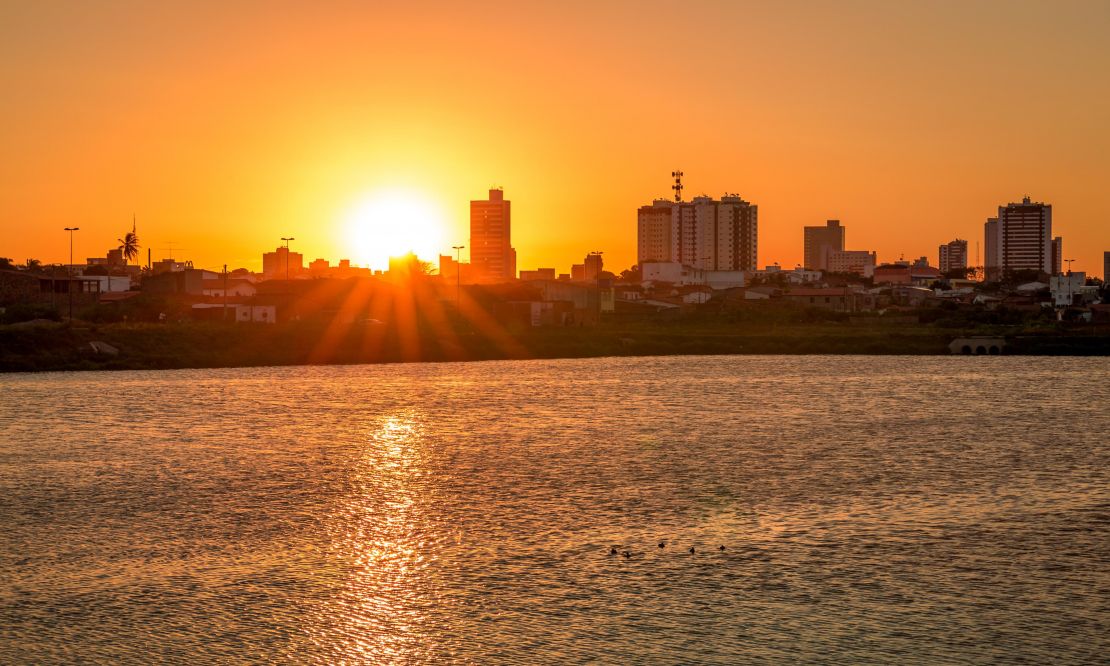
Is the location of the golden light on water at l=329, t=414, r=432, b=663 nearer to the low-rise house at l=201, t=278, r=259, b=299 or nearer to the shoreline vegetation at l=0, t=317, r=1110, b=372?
the shoreline vegetation at l=0, t=317, r=1110, b=372

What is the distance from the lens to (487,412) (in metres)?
47.4

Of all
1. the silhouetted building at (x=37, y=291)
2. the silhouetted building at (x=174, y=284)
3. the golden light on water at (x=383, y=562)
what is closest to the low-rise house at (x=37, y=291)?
the silhouetted building at (x=37, y=291)

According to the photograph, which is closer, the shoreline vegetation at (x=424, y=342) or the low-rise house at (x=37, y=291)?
the shoreline vegetation at (x=424, y=342)

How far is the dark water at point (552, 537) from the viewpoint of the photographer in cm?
1573

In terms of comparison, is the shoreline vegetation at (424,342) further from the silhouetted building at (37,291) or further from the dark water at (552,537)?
the dark water at (552,537)

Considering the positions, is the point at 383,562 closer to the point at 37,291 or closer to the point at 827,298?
the point at 37,291

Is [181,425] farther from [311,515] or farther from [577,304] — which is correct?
[577,304]

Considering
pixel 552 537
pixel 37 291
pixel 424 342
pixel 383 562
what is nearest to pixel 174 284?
pixel 37 291

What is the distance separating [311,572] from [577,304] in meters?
116

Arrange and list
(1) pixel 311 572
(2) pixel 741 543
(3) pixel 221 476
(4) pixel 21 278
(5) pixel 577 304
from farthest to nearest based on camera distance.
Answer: (5) pixel 577 304 → (4) pixel 21 278 → (3) pixel 221 476 → (2) pixel 741 543 → (1) pixel 311 572

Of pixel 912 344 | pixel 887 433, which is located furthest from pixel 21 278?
pixel 887 433

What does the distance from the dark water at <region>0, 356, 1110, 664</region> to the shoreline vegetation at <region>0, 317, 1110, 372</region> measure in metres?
34.7

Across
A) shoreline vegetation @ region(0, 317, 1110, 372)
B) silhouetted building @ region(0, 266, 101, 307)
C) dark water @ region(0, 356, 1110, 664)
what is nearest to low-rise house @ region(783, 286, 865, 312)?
shoreline vegetation @ region(0, 317, 1110, 372)

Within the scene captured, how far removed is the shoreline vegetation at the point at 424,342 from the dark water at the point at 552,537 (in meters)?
34.7
